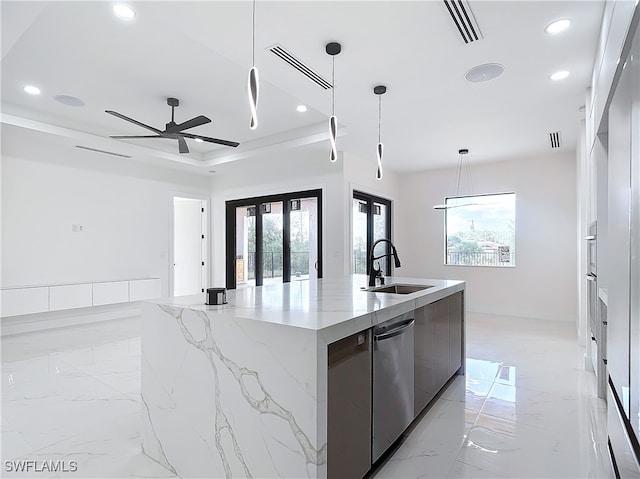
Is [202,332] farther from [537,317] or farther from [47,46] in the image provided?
[537,317]

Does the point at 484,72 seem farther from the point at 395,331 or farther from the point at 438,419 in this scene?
the point at 438,419

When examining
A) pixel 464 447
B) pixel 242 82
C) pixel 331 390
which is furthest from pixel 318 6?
pixel 464 447

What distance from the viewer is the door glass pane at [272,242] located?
21.9 feet

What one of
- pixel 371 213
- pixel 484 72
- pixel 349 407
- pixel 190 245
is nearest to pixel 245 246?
pixel 190 245

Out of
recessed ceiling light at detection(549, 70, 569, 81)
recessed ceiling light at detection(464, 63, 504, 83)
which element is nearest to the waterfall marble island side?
recessed ceiling light at detection(464, 63, 504, 83)

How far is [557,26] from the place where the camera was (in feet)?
8.20

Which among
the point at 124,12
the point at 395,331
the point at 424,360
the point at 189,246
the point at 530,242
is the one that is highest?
the point at 124,12

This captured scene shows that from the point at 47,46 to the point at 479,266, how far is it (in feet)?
22.4

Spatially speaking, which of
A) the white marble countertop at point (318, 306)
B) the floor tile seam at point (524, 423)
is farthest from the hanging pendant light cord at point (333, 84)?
the floor tile seam at point (524, 423)

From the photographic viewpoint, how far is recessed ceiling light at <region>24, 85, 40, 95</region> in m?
3.85

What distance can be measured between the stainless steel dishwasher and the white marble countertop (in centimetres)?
9

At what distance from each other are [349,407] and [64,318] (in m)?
5.65

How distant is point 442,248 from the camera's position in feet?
23.0

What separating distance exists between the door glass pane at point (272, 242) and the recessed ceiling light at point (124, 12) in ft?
13.6
